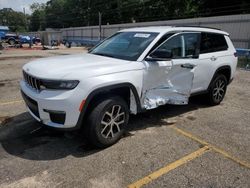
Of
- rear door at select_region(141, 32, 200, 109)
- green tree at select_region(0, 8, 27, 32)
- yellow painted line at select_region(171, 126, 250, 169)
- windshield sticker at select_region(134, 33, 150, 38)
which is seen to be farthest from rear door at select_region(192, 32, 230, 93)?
green tree at select_region(0, 8, 27, 32)

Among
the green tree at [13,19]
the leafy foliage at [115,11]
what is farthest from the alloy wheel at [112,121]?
the green tree at [13,19]

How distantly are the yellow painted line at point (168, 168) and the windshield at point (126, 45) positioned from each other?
5.73 feet

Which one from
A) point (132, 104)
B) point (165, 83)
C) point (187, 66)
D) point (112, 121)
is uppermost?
point (187, 66)

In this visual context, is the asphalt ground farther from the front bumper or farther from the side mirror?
the side mirror

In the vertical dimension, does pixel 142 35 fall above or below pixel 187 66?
above

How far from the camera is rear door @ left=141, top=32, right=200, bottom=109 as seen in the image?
4.16 metres

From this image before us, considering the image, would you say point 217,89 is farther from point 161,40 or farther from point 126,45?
point 126,45

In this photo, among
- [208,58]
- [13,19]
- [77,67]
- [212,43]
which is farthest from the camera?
[13,19]

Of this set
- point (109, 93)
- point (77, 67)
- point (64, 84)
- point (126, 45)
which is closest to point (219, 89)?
point (126, 45)

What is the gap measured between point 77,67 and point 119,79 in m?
0.64

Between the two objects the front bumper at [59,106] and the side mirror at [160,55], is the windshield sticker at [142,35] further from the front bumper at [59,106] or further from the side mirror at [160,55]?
the front bumper at [59,106]

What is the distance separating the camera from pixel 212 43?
558 centimetres

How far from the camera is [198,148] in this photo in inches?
153

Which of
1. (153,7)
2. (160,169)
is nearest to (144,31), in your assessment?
(160,169)
